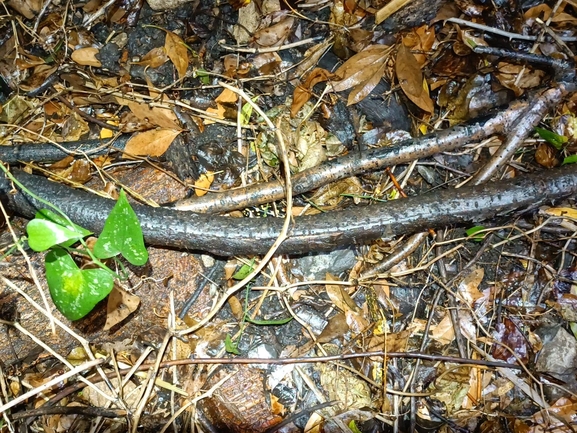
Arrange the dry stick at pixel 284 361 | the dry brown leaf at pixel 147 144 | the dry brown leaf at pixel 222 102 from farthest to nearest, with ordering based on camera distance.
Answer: the dry brown leaf at pixel 222 102 < the dry brown leaf at pixel 147 144 < the dry stick at pixel 284 361

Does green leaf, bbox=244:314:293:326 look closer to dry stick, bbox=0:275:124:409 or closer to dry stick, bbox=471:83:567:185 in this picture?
dry stick, bbox=0:275:124:409

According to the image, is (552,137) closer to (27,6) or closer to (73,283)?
(73,283)

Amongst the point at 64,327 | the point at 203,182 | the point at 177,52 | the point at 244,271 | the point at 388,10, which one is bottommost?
the point at 244,271

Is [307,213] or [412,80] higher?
[412,80]

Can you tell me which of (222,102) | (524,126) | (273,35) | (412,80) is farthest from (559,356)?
(273,35)

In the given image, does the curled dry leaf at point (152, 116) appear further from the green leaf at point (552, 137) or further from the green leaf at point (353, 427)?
the green leaf at point (552, 137)

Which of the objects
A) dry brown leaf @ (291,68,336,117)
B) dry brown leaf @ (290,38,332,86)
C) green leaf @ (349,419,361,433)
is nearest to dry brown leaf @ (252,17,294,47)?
dry brown leaf @ (290,38,332,86)

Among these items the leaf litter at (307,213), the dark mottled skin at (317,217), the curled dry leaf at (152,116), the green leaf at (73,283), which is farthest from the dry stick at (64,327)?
the curled dry leaf at (152,116)
